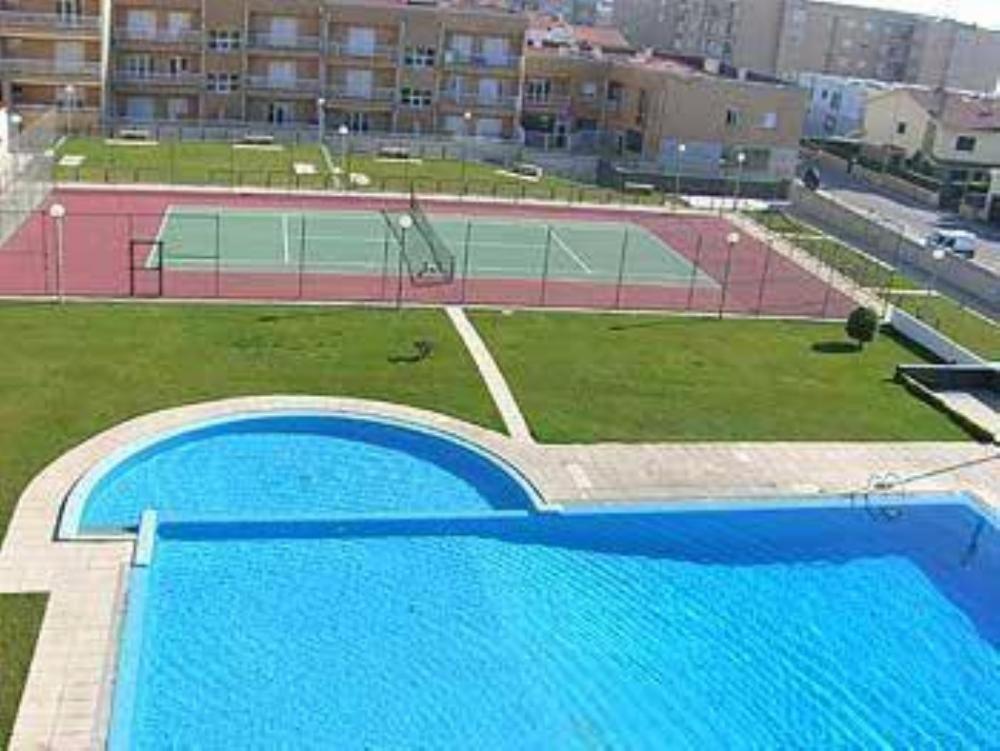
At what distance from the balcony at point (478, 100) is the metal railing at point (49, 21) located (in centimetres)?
1762

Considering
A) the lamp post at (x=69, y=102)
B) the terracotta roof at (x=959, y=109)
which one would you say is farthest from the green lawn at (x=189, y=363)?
the terracotta roof at (x=959, y=109)

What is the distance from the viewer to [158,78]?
192 feet

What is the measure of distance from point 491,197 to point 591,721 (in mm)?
36659

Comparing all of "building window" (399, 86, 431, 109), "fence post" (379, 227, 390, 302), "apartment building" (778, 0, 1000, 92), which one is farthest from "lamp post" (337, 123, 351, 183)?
"apartment building" (778, 0, 1000, 92)

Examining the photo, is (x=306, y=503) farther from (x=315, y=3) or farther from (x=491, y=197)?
(x=315, y=3)

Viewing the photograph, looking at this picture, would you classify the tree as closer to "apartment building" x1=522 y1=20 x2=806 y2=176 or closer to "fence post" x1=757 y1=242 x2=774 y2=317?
"fence post" x1=757 y1=242 x2=774 y2=317

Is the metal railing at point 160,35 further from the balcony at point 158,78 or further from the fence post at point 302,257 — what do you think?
the fence post at point 302,257

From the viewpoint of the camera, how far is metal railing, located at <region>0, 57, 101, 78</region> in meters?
54.9

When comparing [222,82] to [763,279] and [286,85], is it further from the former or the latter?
[763,279]

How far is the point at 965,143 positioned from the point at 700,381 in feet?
160

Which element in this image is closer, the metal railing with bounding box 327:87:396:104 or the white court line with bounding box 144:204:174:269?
the white court line with bounding box 144:204:174:269

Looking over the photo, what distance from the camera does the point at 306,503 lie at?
20516 millimetres

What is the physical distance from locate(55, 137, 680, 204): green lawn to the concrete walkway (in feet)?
63.5

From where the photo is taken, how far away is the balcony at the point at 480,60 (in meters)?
61.8
